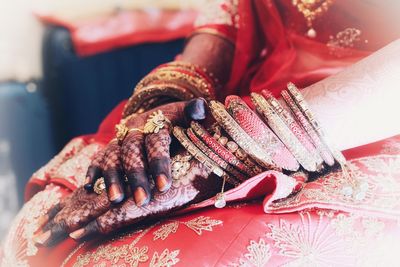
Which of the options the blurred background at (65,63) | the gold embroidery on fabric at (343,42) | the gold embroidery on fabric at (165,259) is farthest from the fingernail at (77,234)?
the blurred background at (65,63)

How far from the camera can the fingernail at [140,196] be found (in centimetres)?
53

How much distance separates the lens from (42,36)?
151 cm

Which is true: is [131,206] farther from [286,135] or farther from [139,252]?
[286,135]

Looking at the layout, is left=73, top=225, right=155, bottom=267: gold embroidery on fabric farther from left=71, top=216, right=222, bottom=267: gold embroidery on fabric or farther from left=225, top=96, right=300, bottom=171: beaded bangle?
left=225, top=96, right=300, bottom=171: beaded bangle

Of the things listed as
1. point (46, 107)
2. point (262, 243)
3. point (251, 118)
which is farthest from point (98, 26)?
point (262, 243)

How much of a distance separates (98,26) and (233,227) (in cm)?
119

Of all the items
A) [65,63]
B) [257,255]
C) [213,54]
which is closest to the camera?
[257,255]

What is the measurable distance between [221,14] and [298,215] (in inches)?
20.6

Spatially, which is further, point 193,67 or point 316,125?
point 193,67

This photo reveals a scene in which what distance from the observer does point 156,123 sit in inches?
23.7

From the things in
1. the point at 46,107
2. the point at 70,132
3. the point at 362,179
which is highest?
the point at 362,179

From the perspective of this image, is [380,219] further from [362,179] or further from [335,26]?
[335,26]

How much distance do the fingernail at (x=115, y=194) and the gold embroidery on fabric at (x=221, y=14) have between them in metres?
0.49

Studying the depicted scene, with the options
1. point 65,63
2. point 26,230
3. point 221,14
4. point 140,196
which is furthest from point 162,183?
point 65,63
